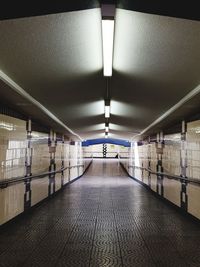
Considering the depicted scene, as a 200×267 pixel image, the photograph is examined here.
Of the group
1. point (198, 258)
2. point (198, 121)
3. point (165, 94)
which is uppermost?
point (165, 94)

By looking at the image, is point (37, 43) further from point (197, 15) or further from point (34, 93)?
point (34, 93)

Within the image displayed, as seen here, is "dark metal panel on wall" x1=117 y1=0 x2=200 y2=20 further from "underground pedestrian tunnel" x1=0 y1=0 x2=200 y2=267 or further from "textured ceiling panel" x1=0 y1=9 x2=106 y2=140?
"textured ceiling panel" x1=0 y1=9 x2=106 y2=140

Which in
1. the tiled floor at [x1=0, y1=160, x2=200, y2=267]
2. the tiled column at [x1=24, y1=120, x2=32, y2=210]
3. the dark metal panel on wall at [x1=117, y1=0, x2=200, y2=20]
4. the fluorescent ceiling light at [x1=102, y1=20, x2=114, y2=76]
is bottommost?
A: the tiled floor at [x1=0, y1=160, x2=200, y2=267]

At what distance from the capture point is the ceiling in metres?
2.47

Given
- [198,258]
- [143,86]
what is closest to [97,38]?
[143,86]

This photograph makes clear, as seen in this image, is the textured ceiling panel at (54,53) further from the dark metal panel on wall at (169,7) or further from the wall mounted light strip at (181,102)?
the wall mounted light strip at (181,102)

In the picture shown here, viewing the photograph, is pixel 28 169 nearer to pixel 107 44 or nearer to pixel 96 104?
pixel 96 104

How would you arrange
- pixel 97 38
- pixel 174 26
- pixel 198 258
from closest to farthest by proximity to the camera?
pixel 174 26, pixel 97 38, pixel 198 258

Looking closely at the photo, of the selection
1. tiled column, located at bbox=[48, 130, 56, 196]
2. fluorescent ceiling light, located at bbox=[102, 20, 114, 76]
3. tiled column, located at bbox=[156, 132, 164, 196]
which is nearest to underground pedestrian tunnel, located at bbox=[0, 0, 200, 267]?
fluorescent ceiling light, located at bbox=[102, 20, 114, 76]

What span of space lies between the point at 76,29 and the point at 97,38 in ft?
1.39

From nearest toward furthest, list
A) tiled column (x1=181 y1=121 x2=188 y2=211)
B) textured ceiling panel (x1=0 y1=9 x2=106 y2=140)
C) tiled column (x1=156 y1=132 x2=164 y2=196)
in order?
1. textured ceiling panel (x1=0 y1=9 x2=106 y2=140)
2. tiled column (x1=181 y1=121 x2=188 y2=211)
3. tiled column (x1=156 y1=132 x2=164 y2=196)

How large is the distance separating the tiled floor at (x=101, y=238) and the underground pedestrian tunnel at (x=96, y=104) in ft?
0.06

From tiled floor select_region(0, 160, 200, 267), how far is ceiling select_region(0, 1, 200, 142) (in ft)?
7.33

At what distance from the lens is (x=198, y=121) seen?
588 centimetres
